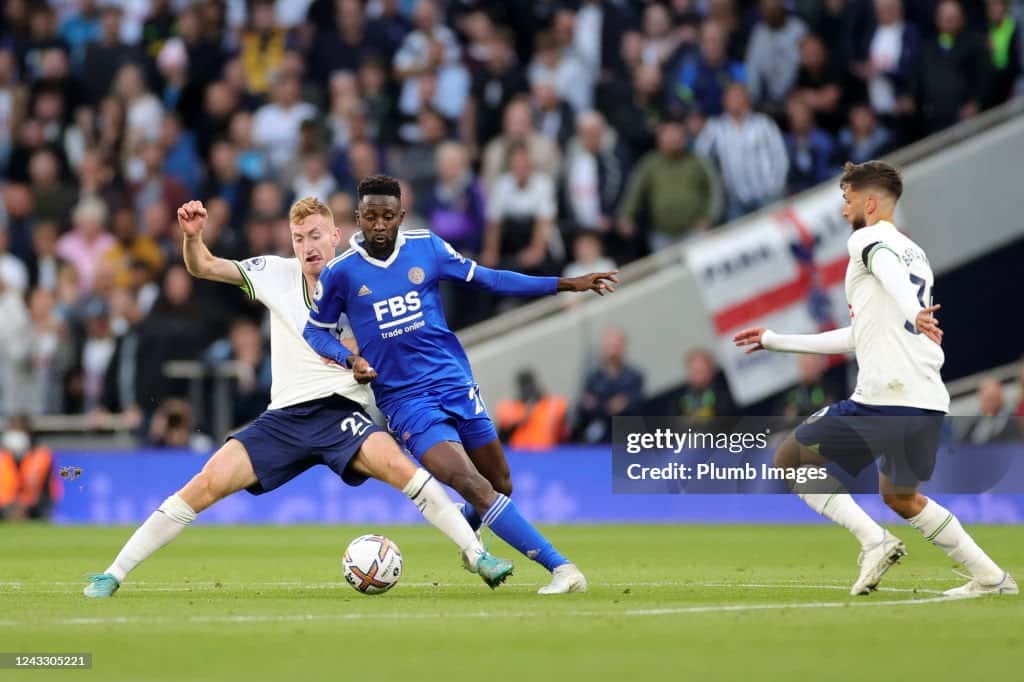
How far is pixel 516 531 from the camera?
973 cm

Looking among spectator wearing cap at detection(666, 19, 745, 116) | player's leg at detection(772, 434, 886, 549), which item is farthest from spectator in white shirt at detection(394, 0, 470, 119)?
player's leg at detection(772, 434, 886, 549)

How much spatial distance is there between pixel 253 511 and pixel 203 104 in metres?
5.49

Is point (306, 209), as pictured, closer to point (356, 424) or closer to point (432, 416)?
point (356, 424)

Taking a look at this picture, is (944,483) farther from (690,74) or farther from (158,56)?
(158,56)

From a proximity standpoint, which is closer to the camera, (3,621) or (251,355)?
(3,621)

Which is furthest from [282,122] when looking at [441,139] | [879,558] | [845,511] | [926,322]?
[926,322]

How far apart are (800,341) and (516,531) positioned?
1839mm

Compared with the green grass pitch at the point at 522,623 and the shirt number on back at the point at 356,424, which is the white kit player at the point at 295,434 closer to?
the shirt number on back at the point at 356,424

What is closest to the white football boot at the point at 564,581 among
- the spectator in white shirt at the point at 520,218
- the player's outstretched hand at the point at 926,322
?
the player's outstretched hand at the point at 926,322

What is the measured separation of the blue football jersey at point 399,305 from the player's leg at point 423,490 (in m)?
0.32

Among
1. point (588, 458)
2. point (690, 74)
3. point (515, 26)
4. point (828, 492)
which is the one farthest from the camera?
point (515, 26)

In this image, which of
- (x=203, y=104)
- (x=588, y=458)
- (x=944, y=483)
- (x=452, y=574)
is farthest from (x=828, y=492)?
(x=203, y=104)

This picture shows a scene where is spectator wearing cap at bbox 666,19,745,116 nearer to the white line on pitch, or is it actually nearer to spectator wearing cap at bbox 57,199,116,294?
spectator wearing cap at bbox 57,199,116,294

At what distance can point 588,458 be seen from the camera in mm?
19391
